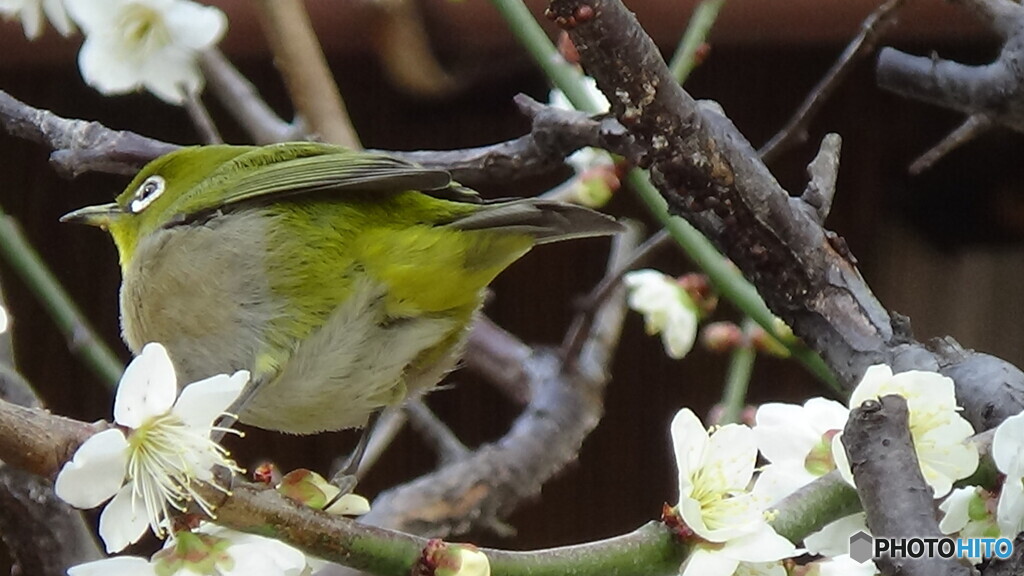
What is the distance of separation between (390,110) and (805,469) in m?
1.06

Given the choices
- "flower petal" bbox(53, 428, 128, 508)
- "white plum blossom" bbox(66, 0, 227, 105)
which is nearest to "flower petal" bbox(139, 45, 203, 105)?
"white plum blossom" bbox(66, 0, 227, 105)

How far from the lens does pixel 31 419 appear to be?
1.16 ft

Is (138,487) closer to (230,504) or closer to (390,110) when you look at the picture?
(230,504)

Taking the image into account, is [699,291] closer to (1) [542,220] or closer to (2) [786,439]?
(1) [542,220]

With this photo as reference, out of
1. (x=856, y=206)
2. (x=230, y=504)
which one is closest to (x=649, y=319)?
(x=230, y=504)

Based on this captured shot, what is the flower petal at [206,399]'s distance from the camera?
1.32 ft

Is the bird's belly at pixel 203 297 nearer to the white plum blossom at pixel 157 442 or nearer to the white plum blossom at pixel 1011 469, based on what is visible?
the white plum blossom at pixel 157 442

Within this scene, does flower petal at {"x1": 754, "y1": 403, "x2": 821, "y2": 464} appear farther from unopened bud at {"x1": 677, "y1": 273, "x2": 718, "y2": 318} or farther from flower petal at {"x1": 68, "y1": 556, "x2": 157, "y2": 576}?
unopened bud at {"x1": 677, "y1": 273, "x2": 718, "y2": 318}

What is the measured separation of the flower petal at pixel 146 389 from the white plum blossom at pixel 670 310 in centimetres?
56

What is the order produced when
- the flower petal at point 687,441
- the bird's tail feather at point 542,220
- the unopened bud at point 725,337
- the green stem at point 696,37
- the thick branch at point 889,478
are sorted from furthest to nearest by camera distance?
the unopened bud at point 725,337 < the green stem at point 696,37 < the bird's tail feather at point 542,220 < the flower petal at point 687,441 < the thick branch at point 889,478

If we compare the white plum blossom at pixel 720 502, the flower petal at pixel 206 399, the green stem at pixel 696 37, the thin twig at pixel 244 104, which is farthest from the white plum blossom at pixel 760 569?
the thin twig at pixel 244 104

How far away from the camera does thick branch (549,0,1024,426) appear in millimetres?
403

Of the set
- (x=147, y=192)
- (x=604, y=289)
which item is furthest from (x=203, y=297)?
(x=604, y=289)

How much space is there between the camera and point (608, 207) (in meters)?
1.52
